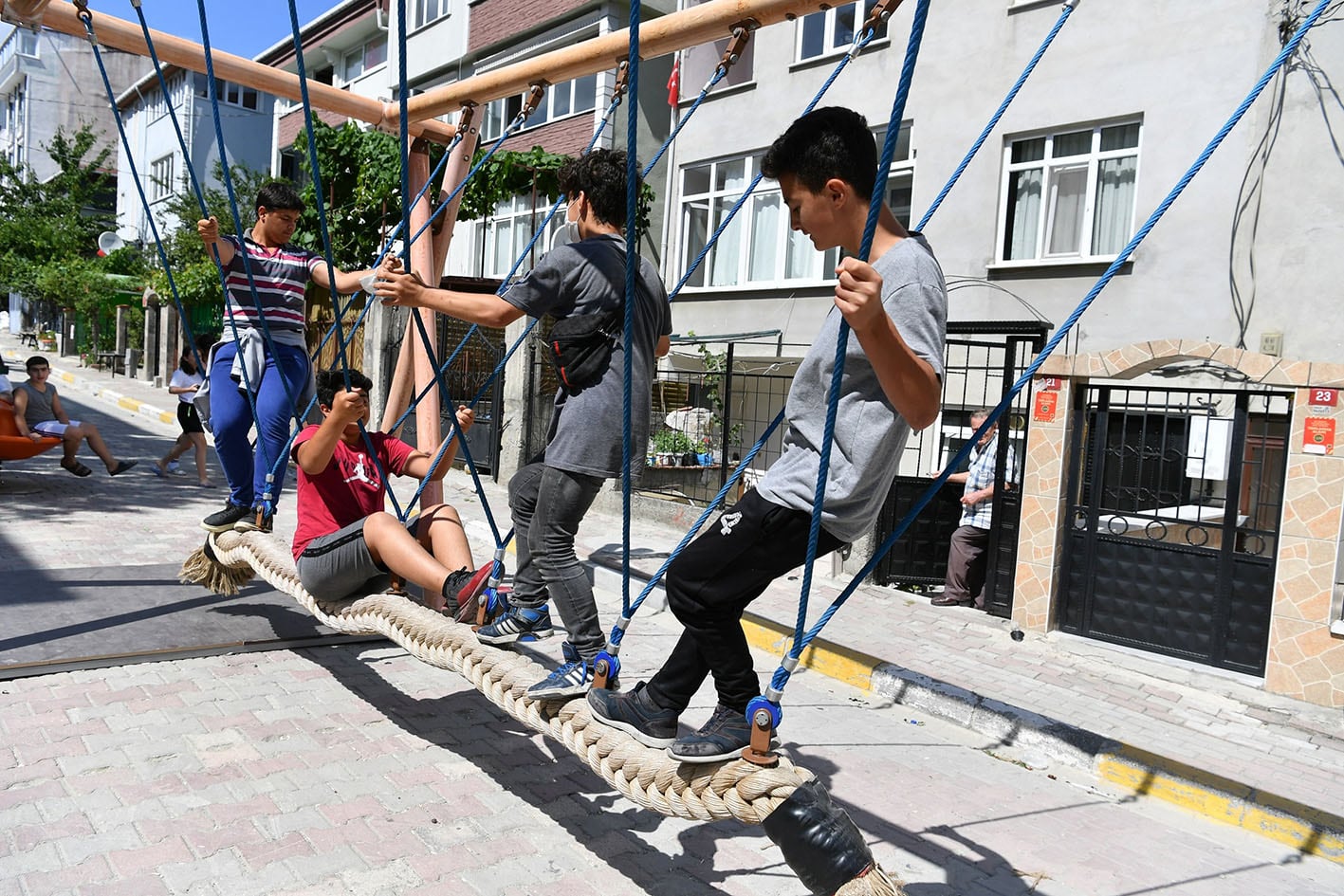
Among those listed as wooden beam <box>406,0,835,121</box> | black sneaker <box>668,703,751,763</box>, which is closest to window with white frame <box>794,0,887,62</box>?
wooden beam <box>406,0,835,121</box>

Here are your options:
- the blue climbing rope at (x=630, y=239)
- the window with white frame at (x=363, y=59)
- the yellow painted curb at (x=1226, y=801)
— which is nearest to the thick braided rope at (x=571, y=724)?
the blue climbing rope at (x=630, y=239)

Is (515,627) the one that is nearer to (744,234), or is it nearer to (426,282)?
(426,282)

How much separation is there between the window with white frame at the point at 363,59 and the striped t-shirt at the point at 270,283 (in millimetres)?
22107

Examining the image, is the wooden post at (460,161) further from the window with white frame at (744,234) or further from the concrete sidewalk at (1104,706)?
the window with white frame at (744,234)

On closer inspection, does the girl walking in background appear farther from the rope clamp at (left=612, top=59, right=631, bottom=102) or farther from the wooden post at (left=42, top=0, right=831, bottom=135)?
the rope clamp at (left=612, top=59, right=631, bottom=102)

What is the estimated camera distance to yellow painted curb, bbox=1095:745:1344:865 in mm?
4004

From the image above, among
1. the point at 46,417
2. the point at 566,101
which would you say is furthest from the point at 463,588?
the point at 566,101

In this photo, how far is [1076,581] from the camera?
23.1 feet

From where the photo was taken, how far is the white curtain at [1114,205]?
37.7 ft

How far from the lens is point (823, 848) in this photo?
229 centimetres

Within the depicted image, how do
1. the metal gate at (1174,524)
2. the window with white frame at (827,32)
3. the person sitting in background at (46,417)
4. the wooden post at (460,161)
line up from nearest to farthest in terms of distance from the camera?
the wooden post at (460,161) → the metal gate at (1174,524) → the person sitting in background at (46,417) → the window with white frame at (827,32)

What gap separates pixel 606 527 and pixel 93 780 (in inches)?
264

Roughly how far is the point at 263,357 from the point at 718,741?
3768mm

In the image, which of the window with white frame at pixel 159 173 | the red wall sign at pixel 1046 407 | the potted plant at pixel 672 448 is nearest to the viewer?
the red wall sign at pixel 1046 407
